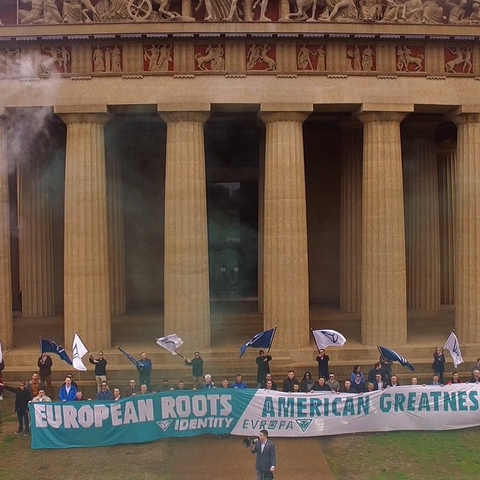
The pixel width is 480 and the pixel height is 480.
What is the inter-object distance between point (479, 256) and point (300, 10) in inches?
388

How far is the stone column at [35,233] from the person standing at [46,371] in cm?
719

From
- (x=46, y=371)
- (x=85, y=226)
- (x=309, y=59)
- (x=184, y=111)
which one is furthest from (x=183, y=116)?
(x=46, y=371)

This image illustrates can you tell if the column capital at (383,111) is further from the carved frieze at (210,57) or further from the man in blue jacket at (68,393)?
the man in blue jacket at (68,393)

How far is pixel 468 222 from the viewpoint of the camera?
20250 mm

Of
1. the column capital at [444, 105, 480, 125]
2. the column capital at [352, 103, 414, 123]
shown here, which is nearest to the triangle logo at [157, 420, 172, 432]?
the column capital at [352, 103, 414, 123]

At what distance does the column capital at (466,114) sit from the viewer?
19875mm

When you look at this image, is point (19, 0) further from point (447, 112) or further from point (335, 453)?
point (335, 453)

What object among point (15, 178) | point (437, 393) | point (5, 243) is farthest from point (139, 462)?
point (15, 178)

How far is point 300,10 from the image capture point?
19172mm

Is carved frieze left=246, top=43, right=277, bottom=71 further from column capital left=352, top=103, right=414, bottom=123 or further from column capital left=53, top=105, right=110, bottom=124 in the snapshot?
column capital left=53, top=105, right=110, bottom=124

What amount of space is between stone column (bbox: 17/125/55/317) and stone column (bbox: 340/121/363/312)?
11817 mm

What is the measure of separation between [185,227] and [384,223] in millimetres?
6424

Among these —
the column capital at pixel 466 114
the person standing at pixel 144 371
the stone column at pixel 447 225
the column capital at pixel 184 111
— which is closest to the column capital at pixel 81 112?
the column capital at pixel 184 111

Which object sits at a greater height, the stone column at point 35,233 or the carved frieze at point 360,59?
the carved frieze at point 360,59
